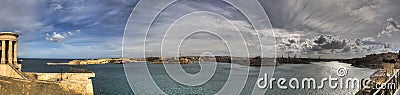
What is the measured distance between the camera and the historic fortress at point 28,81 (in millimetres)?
12945

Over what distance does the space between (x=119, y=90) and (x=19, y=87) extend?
19.0 metres

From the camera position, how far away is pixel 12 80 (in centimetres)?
1305

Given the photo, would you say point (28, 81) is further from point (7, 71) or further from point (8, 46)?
point (8, 46)

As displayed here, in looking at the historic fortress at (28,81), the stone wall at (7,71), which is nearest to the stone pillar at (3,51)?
the historic fortress at (28,81)

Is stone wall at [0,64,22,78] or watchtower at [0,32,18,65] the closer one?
stone wall at [0,64,22,78]

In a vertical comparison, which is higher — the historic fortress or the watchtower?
the watchtower

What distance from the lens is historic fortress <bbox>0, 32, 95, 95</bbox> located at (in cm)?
1295

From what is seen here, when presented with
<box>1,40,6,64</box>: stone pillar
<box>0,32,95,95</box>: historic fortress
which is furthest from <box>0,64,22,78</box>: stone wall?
<box>1,40,6,64</box>: stone pillar

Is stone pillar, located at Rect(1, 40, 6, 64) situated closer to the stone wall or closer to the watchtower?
the watchtower

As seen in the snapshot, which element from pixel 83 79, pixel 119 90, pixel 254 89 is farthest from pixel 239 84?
pixel 83 79

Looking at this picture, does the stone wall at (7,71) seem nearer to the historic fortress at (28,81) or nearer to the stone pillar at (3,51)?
the historic fortress at (28,81)

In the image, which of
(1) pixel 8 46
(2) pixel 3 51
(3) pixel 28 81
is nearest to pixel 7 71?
(2) pixel 3 51

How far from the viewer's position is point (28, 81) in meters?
13.9

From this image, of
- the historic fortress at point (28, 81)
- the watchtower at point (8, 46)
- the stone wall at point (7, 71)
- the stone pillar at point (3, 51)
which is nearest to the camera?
the historic fortress at point (28, 81)
